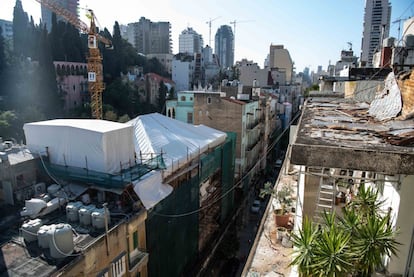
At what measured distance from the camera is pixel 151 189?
11.9 meters

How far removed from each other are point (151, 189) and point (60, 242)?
14.7ft

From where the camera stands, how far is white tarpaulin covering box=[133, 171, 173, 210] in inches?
441

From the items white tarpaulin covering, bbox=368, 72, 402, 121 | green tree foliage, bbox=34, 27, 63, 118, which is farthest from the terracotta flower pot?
green tree foliage, bbox=34, 27, 63, 118

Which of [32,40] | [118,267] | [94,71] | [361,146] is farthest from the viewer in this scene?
[32,40]

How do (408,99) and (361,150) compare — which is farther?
(408,99)

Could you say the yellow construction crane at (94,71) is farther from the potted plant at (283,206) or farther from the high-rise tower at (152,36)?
the high-rise tower at (152,36)

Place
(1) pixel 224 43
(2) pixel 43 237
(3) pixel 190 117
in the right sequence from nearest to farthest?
(2) pixel 43 237
(3) pixel 190 117
(1) pixel 224 43

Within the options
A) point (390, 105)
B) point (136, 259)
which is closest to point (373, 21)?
point (390, 105)

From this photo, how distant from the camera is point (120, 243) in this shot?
9.82 meters

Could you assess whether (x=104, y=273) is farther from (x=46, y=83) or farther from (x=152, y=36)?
(x=152, y=36)

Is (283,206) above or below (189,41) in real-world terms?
below

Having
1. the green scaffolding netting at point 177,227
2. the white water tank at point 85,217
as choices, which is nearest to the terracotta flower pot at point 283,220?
the green scaffolding netting at point 177,227

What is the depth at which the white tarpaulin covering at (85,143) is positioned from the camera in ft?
37.7

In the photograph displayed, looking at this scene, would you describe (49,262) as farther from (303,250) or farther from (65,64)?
(65,64)
